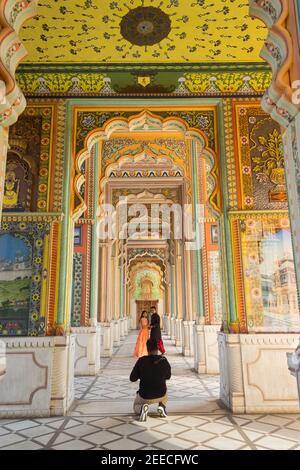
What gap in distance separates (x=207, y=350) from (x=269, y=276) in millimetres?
2817

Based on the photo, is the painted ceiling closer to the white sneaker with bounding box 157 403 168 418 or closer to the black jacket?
the black jacket

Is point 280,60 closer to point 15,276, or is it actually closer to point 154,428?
point 154,428

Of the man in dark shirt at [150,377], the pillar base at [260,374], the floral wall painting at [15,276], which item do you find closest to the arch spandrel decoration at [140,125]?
the floral wall painting at [15,276]

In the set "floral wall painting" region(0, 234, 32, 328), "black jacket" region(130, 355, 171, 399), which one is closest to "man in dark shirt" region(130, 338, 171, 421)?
"black jacket" region(130, 355, 171, 399)

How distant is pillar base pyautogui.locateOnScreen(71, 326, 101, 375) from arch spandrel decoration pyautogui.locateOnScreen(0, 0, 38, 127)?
Answer: 5349 mm

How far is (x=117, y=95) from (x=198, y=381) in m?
4.68

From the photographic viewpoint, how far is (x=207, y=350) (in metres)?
7.00

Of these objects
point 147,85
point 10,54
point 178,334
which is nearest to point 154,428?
point 10,54

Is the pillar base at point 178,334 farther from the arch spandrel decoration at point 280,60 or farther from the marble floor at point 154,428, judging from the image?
the arch spandrel decoration at point 280,60

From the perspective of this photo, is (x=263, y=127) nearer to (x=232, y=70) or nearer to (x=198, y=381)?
(x=232, y=70)

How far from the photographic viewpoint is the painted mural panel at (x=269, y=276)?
182 inches

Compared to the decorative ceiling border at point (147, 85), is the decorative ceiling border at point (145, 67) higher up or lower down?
higher up

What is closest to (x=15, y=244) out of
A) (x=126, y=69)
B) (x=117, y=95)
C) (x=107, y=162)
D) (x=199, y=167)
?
(x=117, y=95)

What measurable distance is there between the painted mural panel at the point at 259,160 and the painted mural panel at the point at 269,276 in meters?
0.27
